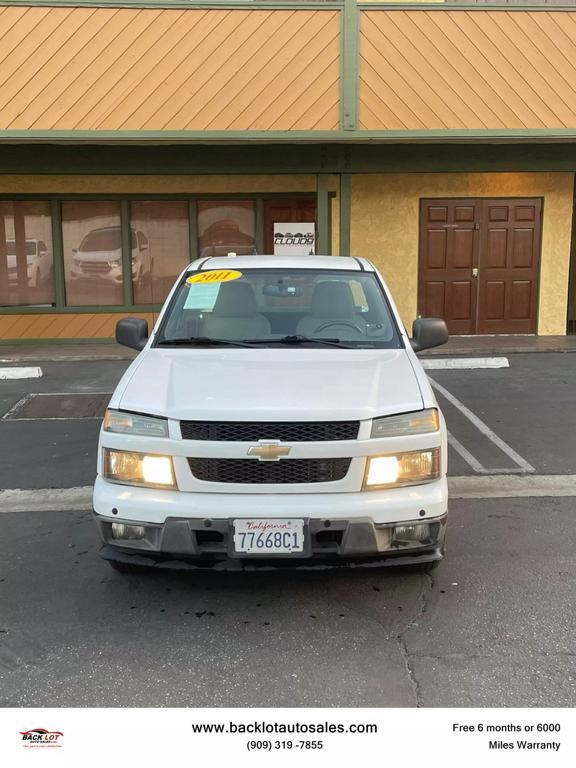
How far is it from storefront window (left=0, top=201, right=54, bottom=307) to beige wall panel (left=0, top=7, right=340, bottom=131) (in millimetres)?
2468

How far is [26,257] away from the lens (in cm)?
1260

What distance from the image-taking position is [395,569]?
13.2 ft

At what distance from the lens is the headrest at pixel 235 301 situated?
15.5 feet

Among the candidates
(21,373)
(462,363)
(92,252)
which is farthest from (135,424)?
(92,252)

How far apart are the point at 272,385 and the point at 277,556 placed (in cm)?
85

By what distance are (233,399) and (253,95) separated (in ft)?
26.1

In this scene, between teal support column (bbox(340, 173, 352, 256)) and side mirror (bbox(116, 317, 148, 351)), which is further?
teal support column (bbox(340, 173, 352, 256))

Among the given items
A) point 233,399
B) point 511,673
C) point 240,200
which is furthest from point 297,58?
point 511,673

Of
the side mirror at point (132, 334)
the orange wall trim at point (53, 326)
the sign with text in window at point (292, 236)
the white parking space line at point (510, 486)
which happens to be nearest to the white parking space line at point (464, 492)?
the white parking space line at point (510, 486)

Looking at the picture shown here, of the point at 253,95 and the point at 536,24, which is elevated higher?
the point at 536,24

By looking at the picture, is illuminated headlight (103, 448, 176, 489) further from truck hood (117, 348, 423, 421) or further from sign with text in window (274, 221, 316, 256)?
sign with text in window (274, 221, 316, 256)

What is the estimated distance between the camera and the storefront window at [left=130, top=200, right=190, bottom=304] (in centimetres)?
1259

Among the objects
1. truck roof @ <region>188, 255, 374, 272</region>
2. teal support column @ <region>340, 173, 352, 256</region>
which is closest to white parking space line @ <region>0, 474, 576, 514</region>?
truck roof @ <region>188, 255, 374, 272</region>

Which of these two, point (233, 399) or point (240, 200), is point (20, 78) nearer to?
point (240, 200)
